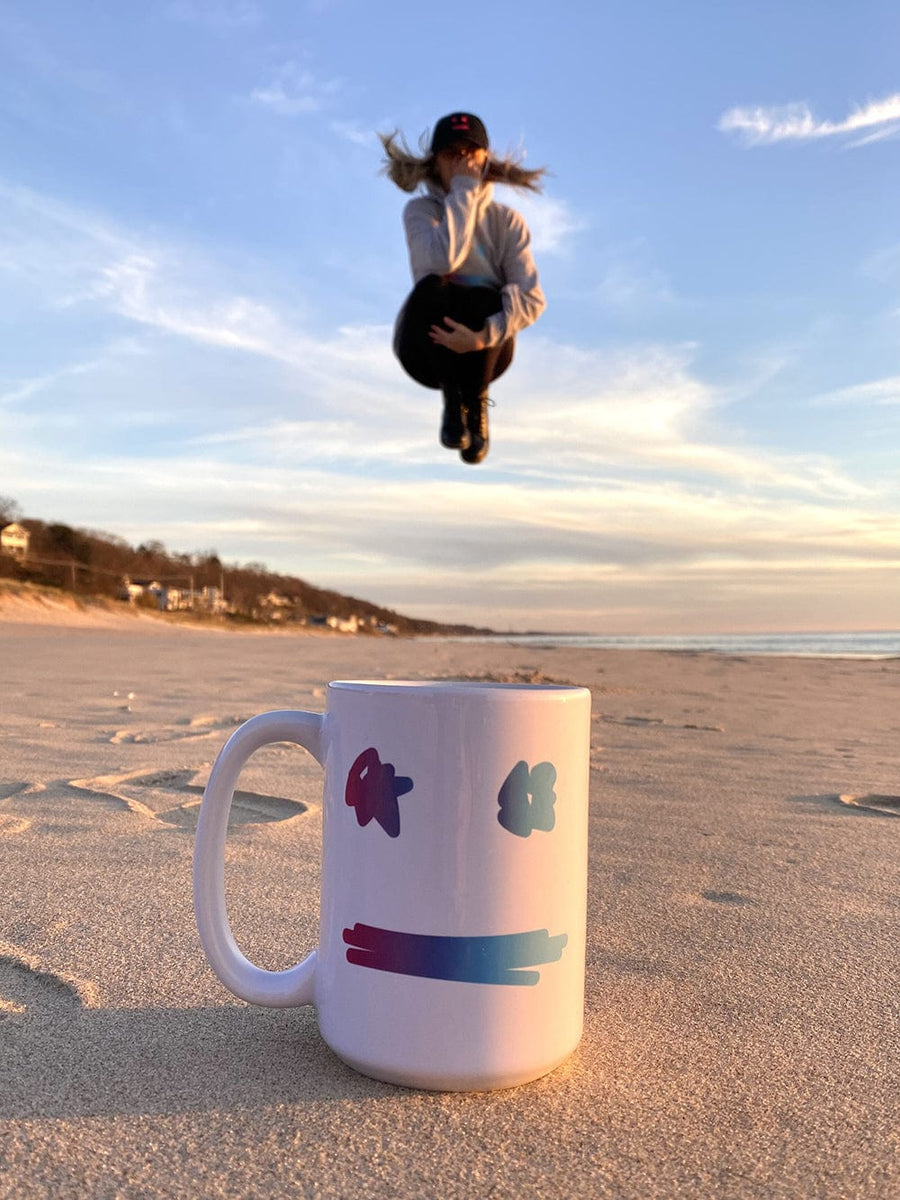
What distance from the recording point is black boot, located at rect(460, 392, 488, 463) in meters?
1.98

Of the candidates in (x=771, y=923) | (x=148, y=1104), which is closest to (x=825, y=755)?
(x=771, y=923)

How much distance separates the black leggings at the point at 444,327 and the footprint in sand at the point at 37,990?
1400 mm

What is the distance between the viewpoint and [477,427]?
2.00 metres

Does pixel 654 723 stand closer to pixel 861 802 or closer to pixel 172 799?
pixel 861 802

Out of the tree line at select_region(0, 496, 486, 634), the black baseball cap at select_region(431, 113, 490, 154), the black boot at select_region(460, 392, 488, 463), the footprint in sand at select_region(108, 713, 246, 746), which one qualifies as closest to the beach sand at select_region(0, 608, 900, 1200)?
the footprint in sand at select_region(108, 713, 246, 746)

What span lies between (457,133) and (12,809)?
1.62 m

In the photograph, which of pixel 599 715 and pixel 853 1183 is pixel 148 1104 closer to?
pixel 853 1183

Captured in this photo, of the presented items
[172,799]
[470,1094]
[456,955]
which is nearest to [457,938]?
[456,955]

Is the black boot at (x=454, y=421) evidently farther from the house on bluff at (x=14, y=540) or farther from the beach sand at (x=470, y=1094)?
the house on bluff at (x=14, y=540)

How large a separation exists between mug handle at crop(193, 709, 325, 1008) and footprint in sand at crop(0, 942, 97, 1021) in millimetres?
156

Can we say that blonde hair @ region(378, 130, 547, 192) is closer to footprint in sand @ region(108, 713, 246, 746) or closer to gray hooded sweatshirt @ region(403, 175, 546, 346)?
gray hooded sweatshirt @ region(403, 175, 546, 346)

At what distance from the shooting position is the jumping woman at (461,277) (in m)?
1.84

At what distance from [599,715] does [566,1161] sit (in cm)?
295

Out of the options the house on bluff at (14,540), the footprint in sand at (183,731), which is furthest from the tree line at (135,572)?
the footprint in sand at (183,731)
